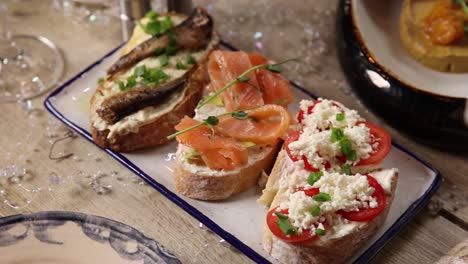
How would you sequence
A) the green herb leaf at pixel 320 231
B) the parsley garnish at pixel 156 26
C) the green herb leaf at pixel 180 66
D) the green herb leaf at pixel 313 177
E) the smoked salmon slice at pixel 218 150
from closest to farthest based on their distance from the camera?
the green herb leaf at pixel 320 231 → the green herb leaf at pixel 313 177 → the smoked salmon slice at pixel 218 150 → the green herb leaf at pixel 180 66 → the parsley garnish at pixel 156 26

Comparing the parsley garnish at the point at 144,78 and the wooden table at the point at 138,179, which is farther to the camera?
the parsley garnish at the point at 144,78

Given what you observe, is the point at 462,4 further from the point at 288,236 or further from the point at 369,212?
the point at 288,236

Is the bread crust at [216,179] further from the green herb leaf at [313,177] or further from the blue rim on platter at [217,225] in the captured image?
the green herb leaf at [313,177]

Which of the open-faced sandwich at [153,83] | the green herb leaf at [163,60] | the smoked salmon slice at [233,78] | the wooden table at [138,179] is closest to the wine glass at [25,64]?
the wooden table at [138,179]

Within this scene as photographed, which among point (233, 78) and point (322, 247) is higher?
point (233, 78)

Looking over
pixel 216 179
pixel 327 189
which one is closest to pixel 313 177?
pixel 327 189

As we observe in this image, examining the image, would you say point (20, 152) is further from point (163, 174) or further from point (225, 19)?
point (225, 19)
